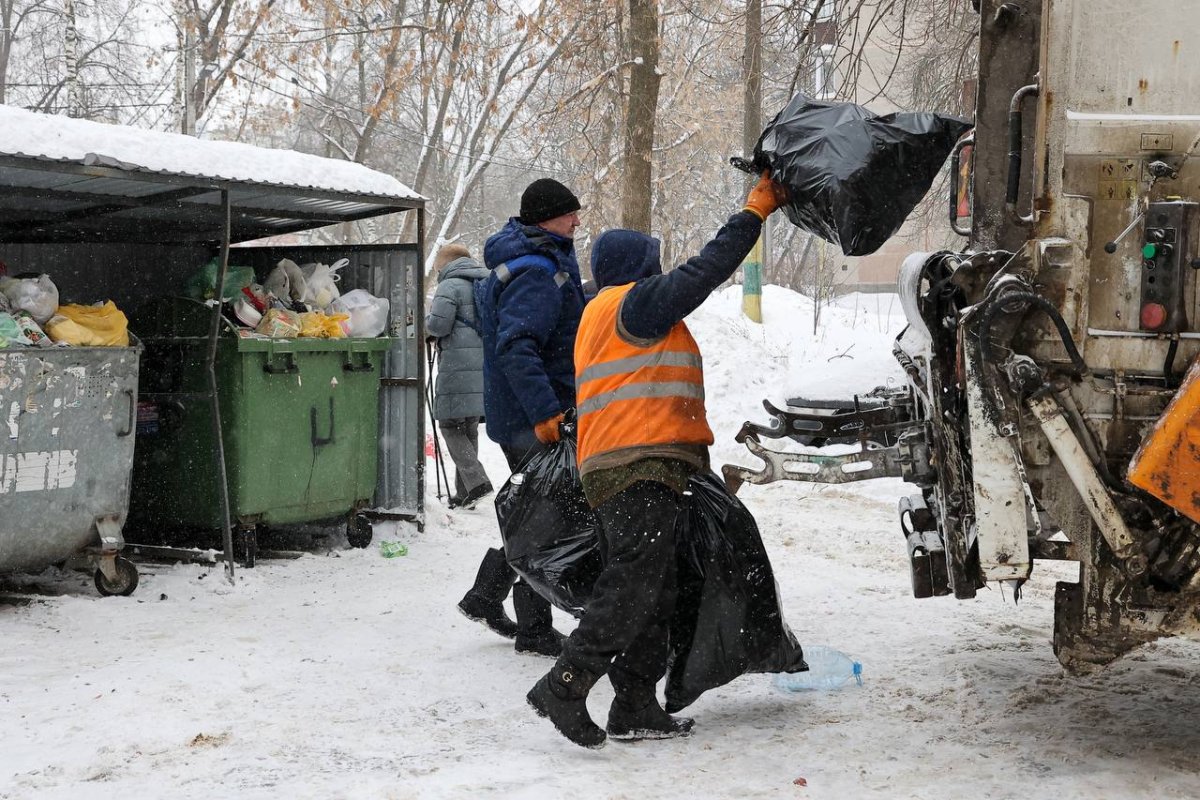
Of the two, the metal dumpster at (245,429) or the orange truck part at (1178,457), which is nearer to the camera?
the orange truck part at (1178,457)

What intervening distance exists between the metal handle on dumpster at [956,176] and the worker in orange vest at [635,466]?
24.8 inches

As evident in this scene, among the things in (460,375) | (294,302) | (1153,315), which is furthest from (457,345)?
(1153,315)

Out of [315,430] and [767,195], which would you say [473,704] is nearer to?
[767,195]

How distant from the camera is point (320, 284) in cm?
717

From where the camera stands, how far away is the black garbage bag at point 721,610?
12.3 ft

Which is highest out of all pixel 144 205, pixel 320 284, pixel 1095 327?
pixel 144 205

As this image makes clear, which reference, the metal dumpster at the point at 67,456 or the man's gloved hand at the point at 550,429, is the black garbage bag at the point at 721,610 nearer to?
the man's gloved hand at the point at 550,429

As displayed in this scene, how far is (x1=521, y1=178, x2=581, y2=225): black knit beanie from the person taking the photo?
4.63 meters

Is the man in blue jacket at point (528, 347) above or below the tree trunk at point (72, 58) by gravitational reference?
below

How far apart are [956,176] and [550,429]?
162cm

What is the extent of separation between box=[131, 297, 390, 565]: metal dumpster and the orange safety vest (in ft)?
10.3

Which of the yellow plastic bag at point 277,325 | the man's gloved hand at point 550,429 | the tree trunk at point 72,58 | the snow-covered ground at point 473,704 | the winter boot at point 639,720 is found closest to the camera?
the snow-covered ground at point 473,704

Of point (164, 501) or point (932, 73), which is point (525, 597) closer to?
point (164, 501)

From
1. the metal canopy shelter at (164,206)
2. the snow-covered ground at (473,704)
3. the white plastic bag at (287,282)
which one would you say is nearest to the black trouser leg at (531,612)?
the snow-covered ground at (473,704)
